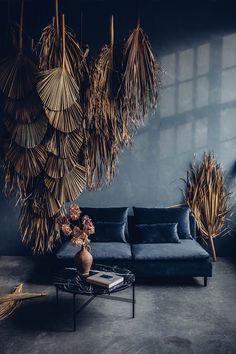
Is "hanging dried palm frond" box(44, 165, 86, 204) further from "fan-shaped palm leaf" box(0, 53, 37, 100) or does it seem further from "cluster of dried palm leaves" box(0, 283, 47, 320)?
"cluster of dried palm leaves" box(0, 283, 47, 320)

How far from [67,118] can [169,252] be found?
5.99ft

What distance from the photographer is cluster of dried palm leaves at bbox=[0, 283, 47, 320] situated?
12.4ft

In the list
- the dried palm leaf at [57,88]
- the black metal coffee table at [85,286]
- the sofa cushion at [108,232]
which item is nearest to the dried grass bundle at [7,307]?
the black metal coffee table at [85,286]

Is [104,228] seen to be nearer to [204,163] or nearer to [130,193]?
[130,193]

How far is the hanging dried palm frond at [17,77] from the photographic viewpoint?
4.72m

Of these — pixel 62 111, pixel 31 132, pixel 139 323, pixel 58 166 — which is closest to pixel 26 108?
pixel 31 132

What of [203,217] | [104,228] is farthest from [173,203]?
[104,228]

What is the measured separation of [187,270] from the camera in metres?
4.39

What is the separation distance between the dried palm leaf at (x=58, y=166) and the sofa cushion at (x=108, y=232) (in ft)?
2.28

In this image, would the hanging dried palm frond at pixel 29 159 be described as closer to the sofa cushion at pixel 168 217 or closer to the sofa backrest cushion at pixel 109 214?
the sofa backrest cushion at pixel 109 214

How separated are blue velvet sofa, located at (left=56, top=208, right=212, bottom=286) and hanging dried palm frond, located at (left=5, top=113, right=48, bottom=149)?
3.30ft

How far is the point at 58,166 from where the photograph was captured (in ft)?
15.8

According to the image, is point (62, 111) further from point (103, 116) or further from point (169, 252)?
point (169, 252)

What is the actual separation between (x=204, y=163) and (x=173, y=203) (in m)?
0.63
